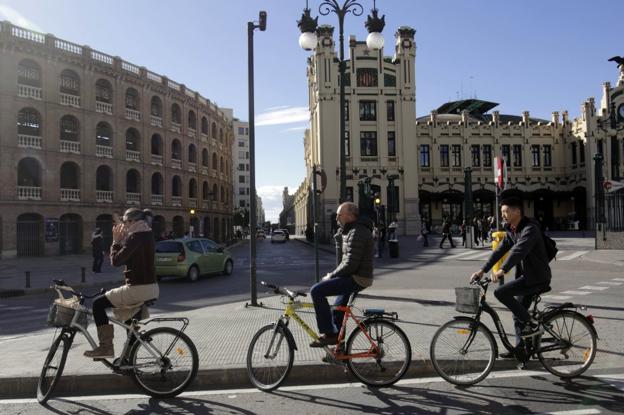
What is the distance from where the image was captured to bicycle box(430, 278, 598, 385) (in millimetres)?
5383

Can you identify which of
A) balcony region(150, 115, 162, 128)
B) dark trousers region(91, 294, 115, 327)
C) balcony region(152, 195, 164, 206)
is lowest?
dark trousers region(91, 294, 115, 327)

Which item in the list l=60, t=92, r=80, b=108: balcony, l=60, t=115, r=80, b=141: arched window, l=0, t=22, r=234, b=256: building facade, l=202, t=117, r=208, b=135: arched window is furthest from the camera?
l=202, t=117, r=208, b=135: arched window

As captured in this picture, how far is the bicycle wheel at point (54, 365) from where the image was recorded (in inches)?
203

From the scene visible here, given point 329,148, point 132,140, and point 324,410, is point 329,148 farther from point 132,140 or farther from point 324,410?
point 324,410

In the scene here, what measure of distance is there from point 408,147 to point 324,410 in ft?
152

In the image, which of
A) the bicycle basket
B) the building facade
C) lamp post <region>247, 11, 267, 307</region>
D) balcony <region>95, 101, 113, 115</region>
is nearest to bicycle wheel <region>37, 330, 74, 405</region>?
the bicycle basket

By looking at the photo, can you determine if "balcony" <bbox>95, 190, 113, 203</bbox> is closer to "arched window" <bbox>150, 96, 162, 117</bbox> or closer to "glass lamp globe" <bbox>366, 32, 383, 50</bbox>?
"arched window" <bbox>150, 96, 162, 117</bbox>

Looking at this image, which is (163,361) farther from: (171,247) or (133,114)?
(133,114)

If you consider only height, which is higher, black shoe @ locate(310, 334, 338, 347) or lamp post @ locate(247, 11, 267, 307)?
Answer: lamp post @ locate(247, 11, 267, 307)

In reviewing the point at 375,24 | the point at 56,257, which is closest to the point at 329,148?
the point at 56,257

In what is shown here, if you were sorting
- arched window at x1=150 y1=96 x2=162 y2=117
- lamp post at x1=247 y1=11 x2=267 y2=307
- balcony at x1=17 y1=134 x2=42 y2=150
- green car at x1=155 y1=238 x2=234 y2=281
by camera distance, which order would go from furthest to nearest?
arched window at x1=150 y1=96 x2=162 y2=117 < balcony at x1=17 y1=134 x2=42 y2=150 < green car at x1=155 y1=238 x2=234 y2=281 < lamp post at x1=247 y1=11 x2=267 y2=307

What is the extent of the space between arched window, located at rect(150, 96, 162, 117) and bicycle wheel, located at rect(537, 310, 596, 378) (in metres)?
41.3

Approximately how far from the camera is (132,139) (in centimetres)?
4059

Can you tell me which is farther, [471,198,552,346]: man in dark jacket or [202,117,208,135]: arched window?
[202,117,208,135]: arched window
